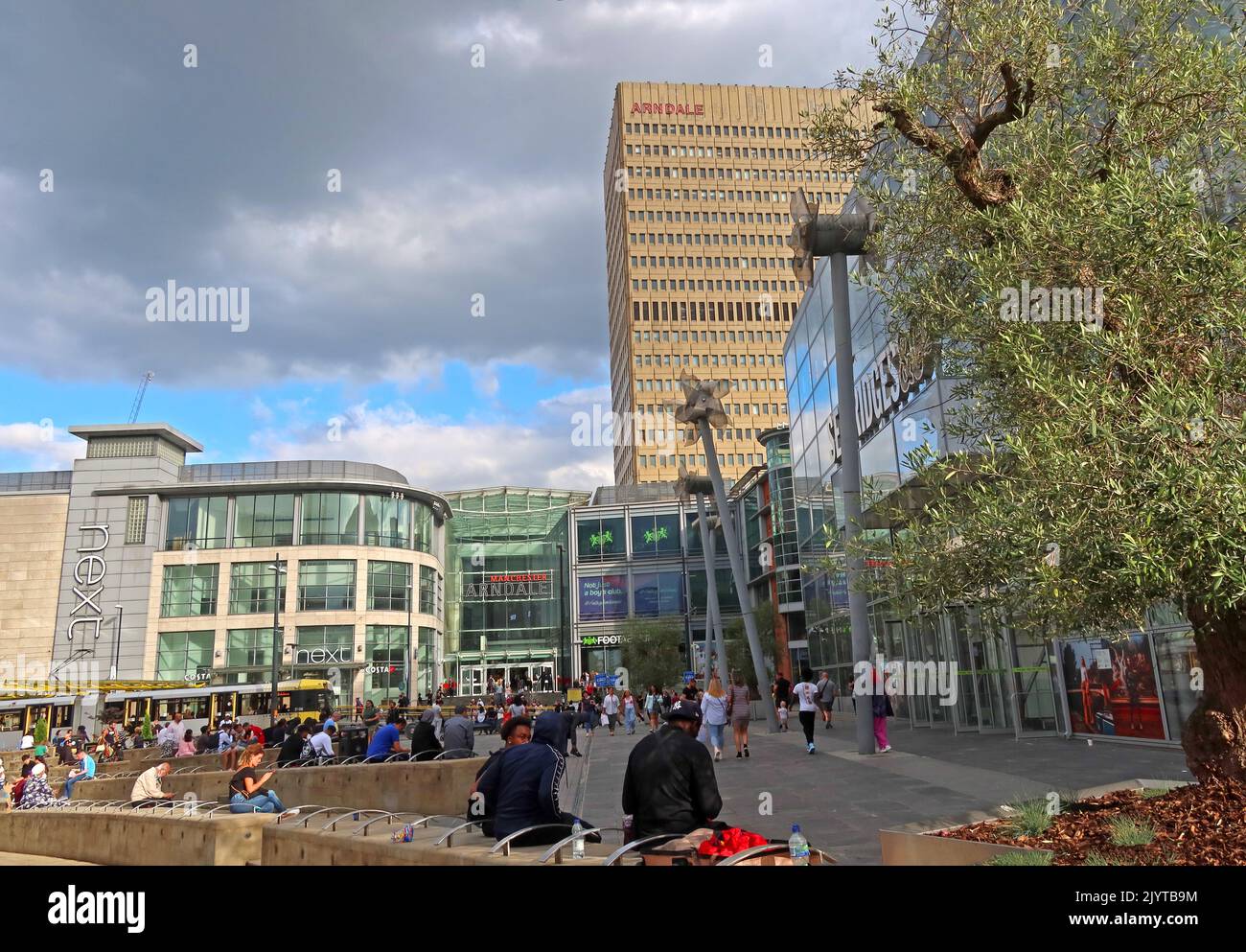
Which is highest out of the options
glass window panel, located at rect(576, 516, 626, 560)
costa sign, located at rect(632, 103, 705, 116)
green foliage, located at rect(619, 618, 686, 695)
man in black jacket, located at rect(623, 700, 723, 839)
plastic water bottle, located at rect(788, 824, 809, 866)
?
costa sign, located at rect(632, 103, 705, 116)

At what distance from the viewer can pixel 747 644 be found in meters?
51.7

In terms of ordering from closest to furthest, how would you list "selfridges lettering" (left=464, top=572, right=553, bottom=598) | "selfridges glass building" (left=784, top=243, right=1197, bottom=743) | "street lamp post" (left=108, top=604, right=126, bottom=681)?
"selfridges glass building" (left=784, top=243, right=1197, bottom=743)
"street lamp post" (left=108, top=604, right=126, bottom=681)
"selfridges lettering" (left=464, top=572, right=553, bottom=598)

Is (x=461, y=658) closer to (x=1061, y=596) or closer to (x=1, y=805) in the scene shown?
(x=1, y=805)

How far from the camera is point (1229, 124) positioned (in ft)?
21.9

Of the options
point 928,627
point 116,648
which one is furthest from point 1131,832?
point 116,648

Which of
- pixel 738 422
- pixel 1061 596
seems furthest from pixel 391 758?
pixel 738 422

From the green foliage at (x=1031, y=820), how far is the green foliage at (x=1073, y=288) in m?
1.35

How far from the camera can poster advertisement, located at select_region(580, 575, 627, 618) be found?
69438 millimetres

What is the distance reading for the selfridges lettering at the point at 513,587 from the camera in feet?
261

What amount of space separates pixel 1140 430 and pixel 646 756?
3.71 meters

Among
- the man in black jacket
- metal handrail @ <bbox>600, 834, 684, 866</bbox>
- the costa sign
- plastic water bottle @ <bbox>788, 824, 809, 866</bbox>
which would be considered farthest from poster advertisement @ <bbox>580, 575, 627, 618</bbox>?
the costa sign

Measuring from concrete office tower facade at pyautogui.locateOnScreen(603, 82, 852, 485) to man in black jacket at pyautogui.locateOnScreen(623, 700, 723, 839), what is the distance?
102263 millimetres

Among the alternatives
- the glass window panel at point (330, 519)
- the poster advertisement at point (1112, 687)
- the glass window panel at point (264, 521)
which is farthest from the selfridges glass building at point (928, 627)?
the glass window panel at point (264, 521)

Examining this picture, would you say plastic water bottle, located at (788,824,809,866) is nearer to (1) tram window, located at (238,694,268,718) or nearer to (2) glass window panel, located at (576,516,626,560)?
(1) tram window, located at (238,694,268,718)
